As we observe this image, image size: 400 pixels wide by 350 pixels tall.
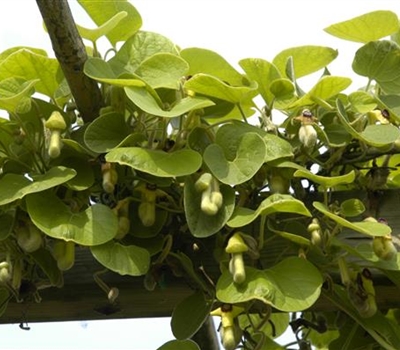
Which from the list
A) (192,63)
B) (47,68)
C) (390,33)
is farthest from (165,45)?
(390,33)

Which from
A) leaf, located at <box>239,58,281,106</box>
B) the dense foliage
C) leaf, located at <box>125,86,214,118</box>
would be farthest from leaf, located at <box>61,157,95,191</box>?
leaf, located at <box>239,58,281,106</box>

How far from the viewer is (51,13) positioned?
36.7 inches

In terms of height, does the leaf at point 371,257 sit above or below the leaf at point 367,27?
below

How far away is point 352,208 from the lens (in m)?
0.97

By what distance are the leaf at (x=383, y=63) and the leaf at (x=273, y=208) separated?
0.25 m

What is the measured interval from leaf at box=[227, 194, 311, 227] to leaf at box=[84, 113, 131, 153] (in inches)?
6.5

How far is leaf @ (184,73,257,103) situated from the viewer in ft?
3.03

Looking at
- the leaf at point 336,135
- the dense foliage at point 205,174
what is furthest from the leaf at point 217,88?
the leaf at point 336,135

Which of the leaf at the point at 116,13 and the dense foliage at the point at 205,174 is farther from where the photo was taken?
the leaf at the point at 116,13

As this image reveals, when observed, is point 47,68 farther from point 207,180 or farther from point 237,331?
point 237,331

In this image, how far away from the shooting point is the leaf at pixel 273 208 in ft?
2.81

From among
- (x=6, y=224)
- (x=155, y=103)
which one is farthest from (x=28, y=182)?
(x=155, y=103)

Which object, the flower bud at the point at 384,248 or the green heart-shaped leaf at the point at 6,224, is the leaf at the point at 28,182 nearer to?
the green heart-shaped leaf at the point at 6,224

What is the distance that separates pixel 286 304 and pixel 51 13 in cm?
40
